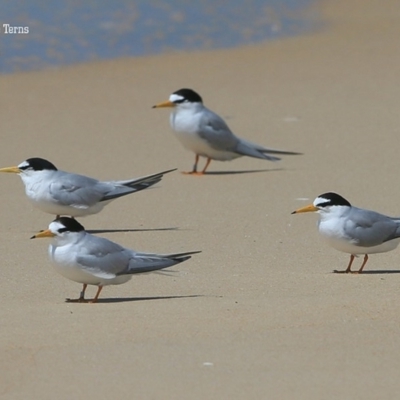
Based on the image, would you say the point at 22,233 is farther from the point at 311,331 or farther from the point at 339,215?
the point at 311,331

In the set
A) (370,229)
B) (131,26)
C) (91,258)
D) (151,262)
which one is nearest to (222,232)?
(370,229)

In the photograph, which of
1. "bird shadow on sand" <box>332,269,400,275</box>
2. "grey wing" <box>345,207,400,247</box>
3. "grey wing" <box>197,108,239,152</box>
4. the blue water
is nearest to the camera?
"grey wing" <box>345,207,400,247</box>

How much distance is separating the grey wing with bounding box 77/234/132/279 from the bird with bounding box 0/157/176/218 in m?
1.74

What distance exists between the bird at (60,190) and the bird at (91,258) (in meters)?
1.73

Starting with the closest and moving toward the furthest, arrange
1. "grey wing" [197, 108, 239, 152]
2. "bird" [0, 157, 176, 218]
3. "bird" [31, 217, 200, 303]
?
"bird" [31, 217, 200, 303] < "bird" [0, 157, 176, 218] < "grey wing" [197, 108, 239, 152]

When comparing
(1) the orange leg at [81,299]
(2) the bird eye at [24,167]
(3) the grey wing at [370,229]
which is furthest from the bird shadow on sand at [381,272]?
(2) the bird eye at [24,167]

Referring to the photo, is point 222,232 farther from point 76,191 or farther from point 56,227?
point 56,227

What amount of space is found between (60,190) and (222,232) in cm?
103

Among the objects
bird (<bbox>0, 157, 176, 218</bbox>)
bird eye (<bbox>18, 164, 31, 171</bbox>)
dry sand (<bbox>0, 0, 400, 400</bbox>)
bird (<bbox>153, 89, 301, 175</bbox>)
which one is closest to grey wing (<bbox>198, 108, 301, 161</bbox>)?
bird (<bbox>153, 89, 301, 175</bbox>)

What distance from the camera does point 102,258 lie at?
5.39m

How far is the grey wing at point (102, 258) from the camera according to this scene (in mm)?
5371

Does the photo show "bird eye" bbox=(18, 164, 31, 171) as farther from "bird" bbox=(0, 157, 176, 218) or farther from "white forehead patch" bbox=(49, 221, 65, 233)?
"white forehead patch" bbox=(49, 221, 65, 233)

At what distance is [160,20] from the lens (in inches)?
606

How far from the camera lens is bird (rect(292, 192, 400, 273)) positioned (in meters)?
5.96
